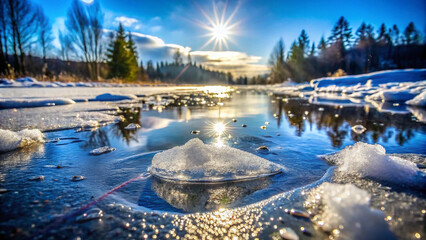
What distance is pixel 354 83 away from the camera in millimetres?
13898

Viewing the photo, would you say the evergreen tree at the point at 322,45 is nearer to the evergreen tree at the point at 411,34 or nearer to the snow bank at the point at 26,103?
the evergreen tree at the point at 411,34

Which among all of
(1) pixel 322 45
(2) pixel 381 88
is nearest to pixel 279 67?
(1) pixel 322 45

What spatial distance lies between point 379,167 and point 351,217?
2.46ft

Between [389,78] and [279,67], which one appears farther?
[279,67]

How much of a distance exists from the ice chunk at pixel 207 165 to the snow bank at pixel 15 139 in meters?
1.65

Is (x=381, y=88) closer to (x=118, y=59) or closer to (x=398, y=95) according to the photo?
(x=398, y=95)

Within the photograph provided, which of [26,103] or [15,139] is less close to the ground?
[26,103]

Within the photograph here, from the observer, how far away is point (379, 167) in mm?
1339

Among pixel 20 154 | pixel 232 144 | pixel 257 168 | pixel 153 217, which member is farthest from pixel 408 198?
pixel 20 154

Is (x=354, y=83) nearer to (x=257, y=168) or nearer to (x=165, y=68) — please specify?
(x=257, y=168)

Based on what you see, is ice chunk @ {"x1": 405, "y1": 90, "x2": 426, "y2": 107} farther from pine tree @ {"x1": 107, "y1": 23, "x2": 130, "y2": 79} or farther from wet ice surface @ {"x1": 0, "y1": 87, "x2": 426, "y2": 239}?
pine tree @ {"x1": 107, "y1": 23, "x2": 130, "y2": 79}

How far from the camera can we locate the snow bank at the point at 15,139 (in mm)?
2017

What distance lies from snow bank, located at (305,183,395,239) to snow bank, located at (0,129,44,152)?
2.86m

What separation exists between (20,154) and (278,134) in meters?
3.14
